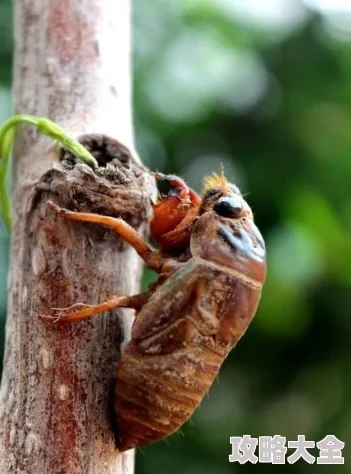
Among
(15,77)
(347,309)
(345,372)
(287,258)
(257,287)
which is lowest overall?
(345,372)

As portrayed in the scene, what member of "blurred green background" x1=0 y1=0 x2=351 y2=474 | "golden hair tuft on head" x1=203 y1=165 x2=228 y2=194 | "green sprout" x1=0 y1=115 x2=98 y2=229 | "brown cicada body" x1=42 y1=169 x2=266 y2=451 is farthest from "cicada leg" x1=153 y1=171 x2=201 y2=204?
"blurred green background" x1=0 y1=0 x2=351 y2=474

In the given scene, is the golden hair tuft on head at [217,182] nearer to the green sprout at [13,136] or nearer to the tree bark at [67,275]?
the tree bark at [67,275]

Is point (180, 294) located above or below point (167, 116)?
below

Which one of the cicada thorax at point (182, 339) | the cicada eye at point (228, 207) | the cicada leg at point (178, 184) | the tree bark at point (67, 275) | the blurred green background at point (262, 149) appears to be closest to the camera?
the tree bark at point (67, 275)

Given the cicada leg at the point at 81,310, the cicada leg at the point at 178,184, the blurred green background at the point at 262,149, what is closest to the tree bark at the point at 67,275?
the cicada leg at the point at 81,310

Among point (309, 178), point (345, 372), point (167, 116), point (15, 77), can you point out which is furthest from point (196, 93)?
point (15, 77)

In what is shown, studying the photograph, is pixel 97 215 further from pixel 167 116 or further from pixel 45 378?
pixel 167 116
